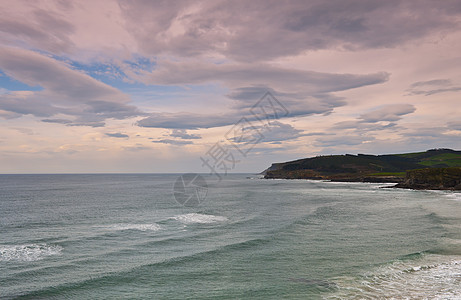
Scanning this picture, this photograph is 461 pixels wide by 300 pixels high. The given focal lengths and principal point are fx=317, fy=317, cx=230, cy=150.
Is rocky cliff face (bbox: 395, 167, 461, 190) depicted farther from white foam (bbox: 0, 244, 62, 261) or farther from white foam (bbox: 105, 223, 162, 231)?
white foam (bbox: 0, 244, 62, 261)

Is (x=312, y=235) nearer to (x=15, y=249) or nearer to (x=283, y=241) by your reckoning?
(x=283, y=241)

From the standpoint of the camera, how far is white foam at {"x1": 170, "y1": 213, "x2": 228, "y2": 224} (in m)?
45.1

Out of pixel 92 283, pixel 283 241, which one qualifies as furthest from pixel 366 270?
pixel 92 283

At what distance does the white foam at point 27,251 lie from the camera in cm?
2652

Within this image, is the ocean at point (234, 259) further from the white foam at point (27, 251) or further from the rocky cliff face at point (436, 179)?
the rocky cliff face at point (436, 179)

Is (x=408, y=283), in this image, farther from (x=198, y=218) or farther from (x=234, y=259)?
(x=198, y=218)

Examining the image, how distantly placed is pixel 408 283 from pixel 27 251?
30.9 m

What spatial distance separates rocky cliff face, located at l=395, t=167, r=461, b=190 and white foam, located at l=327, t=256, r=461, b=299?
314 ft

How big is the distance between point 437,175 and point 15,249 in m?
120

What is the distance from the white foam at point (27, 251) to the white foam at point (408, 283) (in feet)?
78.8

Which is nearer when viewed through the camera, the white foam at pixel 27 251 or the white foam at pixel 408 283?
the white foam at pixel 408 283

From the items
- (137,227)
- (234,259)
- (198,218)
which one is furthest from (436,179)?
(234,259)

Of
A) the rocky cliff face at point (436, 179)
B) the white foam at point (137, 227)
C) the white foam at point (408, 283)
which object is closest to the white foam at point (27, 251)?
the white foam at point (137, 227)

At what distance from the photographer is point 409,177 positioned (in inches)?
4781
